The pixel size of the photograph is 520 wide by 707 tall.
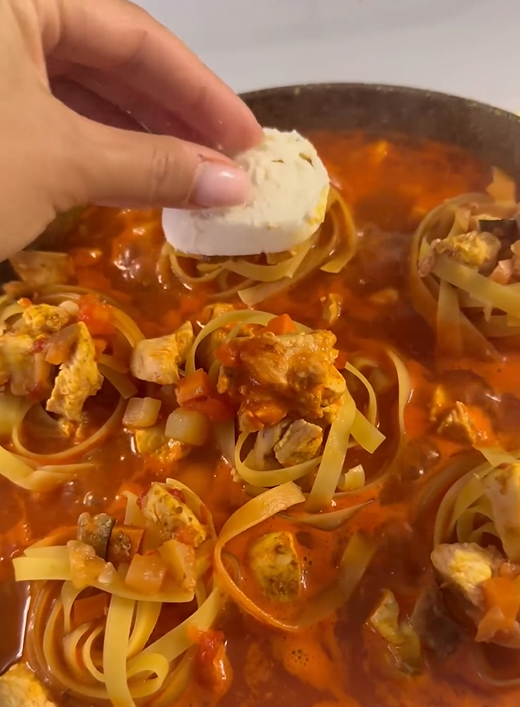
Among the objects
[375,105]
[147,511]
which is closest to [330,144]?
[375,105]

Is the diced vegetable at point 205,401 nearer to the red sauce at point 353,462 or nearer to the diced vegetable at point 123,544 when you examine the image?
the red sauce at point 353,462

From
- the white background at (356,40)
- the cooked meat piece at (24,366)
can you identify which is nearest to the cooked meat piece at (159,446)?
the cooked meat piece at (24,366)

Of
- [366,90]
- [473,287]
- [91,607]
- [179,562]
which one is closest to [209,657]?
[179,562]

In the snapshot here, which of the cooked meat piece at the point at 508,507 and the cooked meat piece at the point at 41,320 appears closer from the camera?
the cooked meat piece at the point at 508,507

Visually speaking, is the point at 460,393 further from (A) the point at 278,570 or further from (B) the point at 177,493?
(B) the point at 177,493

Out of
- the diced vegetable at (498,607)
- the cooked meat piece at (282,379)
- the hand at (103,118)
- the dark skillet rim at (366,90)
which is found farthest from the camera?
the dark skillet rim at (366,90)

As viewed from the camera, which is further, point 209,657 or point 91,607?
point 91,607

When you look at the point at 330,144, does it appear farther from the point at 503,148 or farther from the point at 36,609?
the point at 36,609
